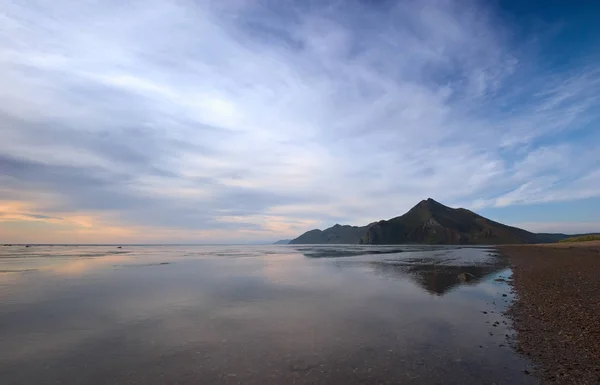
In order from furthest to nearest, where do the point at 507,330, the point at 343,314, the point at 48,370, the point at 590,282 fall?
Answer: 1. the point at 590,282
2. the point at 343,314
3. the point at 507,330
4. the point at 48,370

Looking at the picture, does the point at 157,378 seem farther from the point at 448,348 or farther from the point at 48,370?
the point at 448,348

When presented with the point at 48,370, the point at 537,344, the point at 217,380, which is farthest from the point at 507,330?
the point at 48,370

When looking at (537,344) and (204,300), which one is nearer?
(537,344)

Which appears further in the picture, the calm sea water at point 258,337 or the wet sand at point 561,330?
the calm sea water at point 258,337

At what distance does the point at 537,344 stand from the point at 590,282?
2388 cm

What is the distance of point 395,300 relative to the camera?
Answer: 94.0ft

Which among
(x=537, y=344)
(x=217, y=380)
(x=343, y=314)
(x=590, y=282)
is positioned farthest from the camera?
(x=590, y=282)

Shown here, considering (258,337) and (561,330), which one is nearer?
(561,330)

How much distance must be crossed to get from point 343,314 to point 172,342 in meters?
12.2

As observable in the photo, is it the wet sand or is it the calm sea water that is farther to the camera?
the calm sea water

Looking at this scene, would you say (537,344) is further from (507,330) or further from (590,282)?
(590,282)

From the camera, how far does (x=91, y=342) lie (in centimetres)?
1773

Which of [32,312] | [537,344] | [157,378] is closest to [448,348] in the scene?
[537,344]

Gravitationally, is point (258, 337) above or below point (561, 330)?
below
